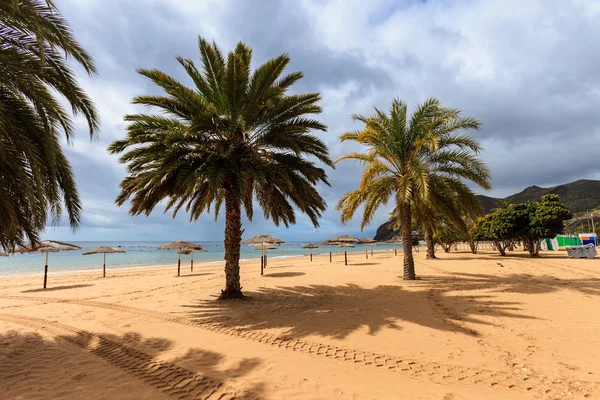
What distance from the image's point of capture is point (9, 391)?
4250 mm

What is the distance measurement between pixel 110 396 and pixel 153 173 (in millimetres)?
6269

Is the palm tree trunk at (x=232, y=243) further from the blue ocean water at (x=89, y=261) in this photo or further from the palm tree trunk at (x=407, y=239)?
the blue ocean water at (x=89, y=261)

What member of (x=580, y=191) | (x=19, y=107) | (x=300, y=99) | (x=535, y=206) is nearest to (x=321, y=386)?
(x=19, y=107)

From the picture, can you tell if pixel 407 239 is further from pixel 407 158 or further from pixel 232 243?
pixel 232 243

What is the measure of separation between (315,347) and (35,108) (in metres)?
7.39

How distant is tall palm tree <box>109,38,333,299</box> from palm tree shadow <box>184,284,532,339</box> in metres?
1.72

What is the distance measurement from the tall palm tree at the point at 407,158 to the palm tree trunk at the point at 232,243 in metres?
5.90

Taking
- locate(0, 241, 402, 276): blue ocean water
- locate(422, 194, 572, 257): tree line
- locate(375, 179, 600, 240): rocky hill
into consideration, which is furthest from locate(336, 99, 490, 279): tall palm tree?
locate(375, 179, 600, 240): rocky hill

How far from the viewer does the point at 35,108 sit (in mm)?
5699

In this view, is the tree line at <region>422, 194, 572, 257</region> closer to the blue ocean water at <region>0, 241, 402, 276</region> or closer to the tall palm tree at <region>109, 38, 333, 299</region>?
the tall palm tree at <region>109, 38, 333, 299</region>

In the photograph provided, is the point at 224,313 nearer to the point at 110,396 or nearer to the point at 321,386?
the point at 110,396

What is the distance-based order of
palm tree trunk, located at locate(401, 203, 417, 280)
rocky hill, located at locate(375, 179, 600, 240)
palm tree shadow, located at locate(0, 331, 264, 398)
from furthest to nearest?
rocky hill, located at locate(375, 179, 600, 240) < palm tree trunk, located at locate(401, 203, 417, 280) < palm tree shadow, located at locate(0, 331, 264, 398)

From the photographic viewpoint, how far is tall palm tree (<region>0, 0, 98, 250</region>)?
4781mm

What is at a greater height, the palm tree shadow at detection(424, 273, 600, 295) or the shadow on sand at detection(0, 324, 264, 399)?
the shadow on sand at detection(0, 324, 264, 399)
